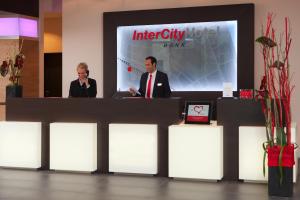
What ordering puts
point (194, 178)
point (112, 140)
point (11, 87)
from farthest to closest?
1. point (11, 87)
2. point (112, 140)
3. point (194, 178)

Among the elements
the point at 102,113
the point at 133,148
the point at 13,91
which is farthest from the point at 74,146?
the point at 13,91

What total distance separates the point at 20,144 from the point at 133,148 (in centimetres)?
156

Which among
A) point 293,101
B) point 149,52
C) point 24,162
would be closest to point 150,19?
point 149,52

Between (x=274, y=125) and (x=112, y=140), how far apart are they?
206cm

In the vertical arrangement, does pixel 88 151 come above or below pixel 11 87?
below

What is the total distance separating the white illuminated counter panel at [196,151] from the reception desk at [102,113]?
0.87 feet

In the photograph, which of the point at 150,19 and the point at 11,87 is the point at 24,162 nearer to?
the point at 11,87

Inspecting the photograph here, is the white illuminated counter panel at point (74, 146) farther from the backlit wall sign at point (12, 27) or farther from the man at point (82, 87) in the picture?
the backlit wall sign at point (12, 27)

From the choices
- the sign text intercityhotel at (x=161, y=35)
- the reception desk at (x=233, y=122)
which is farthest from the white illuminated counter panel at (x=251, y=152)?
the sign text intercityhotel at (x=161, y=35)

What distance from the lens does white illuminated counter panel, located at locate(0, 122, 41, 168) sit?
21.6ft

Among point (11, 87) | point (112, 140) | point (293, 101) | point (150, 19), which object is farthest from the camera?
→ point (150, 19)

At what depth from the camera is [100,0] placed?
8.77 m

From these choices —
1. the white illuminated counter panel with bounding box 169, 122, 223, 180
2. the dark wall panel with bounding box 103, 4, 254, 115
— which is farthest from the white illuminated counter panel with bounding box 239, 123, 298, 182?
the dark wall panel with bounding box 103, 4, 254, 115

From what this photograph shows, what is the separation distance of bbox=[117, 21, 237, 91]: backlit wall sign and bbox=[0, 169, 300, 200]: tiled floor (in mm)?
2646
